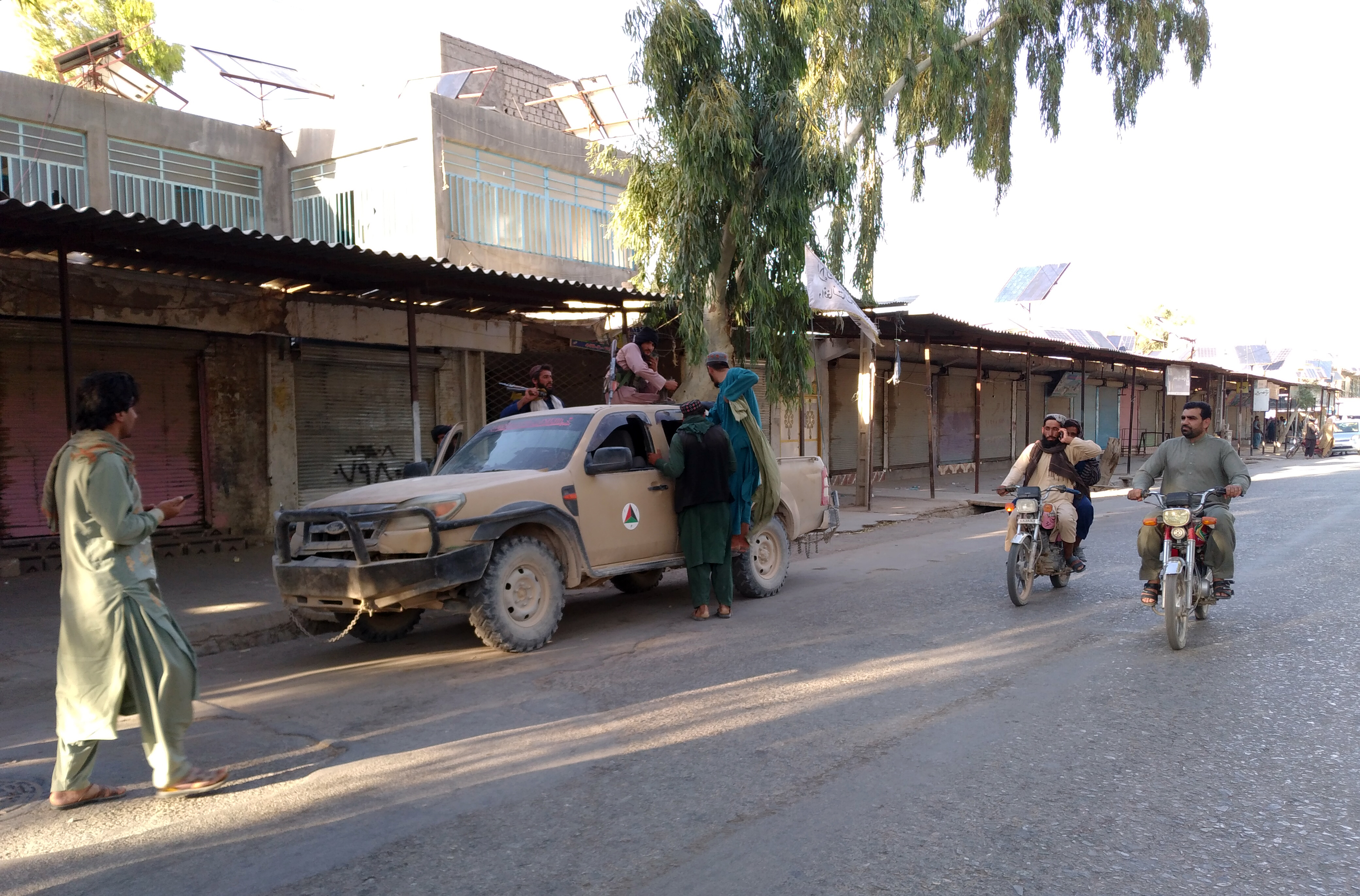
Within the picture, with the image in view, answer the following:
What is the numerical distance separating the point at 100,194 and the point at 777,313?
32.6 ft

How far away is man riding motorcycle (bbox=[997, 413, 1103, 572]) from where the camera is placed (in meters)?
8.38

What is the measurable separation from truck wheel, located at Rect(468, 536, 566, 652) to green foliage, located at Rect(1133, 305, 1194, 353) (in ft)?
200

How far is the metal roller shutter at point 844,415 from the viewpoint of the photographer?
75.2 feet

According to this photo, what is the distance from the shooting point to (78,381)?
10.1 m

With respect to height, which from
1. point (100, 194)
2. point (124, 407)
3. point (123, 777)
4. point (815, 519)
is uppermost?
point (100, 194)

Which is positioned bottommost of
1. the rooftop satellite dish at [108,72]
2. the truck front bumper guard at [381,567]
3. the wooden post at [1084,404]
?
the truck front bumper guard at [381,567]

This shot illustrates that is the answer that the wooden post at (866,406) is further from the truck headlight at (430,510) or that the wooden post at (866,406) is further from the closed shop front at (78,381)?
the truck headlight at (430,510)

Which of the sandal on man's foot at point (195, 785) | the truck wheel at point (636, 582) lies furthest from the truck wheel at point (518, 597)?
the sandal on man's foot at point (195, 785)

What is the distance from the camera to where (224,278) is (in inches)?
434

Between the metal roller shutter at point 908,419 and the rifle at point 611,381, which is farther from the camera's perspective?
the metal roller shutter at point 908,419

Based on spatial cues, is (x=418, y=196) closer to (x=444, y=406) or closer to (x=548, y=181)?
(x=548, y=181)

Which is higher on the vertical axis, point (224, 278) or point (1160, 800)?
point (224, 278)

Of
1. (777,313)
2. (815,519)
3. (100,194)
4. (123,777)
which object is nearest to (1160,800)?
(123,777)

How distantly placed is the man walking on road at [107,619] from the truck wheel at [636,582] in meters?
5.25
